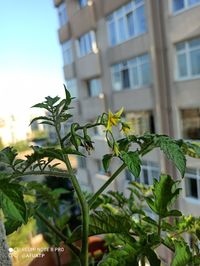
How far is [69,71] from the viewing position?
4.02m

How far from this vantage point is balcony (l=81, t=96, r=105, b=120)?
138 inches

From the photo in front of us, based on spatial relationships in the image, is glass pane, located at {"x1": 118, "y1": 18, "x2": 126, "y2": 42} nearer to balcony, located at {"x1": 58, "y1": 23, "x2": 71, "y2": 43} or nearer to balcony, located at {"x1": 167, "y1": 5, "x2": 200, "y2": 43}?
balcony, located at {"x1": 167, "y1": 5, "x2": 200, "y2": 43}

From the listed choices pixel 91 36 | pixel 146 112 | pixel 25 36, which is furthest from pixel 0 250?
pixel 91 36

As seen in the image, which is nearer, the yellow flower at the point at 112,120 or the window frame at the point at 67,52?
the yellow flower at the point at 112,120

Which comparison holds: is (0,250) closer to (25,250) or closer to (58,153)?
(58,153)

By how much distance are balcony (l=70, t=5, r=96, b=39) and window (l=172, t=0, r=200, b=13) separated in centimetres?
102

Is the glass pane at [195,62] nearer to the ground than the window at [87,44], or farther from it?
nearer to the ground

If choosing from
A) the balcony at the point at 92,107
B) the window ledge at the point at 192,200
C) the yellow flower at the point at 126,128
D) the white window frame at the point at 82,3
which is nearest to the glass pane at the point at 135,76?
the balcony at the point at 92,107

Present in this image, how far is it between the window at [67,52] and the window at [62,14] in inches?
8.3

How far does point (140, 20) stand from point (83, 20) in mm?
865

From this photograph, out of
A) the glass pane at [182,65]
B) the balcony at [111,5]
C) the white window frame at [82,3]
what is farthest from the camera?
the white window frame at [82,3]

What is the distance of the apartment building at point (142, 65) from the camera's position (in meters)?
2.60

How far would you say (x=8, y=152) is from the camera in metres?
0.25

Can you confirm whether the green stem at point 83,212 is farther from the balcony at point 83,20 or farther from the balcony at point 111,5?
the balcony at point 83,20
